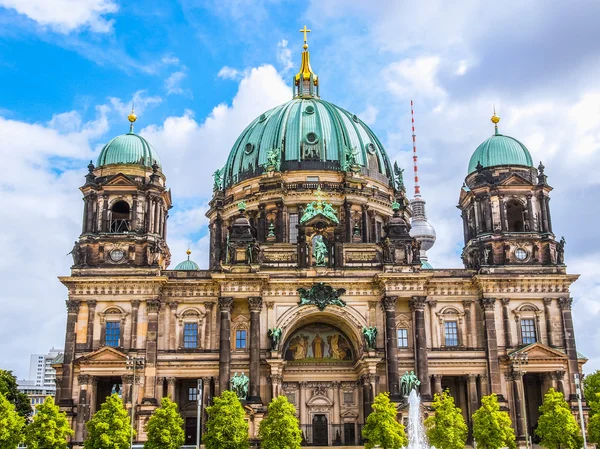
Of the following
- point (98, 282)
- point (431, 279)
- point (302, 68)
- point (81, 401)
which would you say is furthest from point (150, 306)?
point (302, 68)

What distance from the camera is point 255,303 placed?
2383 inches

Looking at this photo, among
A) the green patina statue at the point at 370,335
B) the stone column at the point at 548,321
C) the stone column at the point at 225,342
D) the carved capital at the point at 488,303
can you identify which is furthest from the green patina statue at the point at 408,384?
the stone column at the point at 225,342

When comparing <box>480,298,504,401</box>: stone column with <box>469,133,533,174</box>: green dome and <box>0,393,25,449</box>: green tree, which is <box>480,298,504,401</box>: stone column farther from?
<box>0,393,25,449</box>: green tree

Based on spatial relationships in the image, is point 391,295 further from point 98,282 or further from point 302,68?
point 302,68

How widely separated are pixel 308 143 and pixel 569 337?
29.8 metres

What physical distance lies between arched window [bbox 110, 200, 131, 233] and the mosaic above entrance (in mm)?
16772

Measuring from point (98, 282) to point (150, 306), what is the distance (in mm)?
4490

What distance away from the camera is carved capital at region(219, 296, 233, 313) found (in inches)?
2379

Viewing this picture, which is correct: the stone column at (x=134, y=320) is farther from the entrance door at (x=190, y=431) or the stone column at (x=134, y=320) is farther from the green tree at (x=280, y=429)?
the green tree at (x=280, y=429)

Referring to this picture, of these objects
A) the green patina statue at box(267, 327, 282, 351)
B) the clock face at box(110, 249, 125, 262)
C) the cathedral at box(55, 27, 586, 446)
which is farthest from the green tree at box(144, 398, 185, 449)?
the clock face at box(110, 249, 125, 262)

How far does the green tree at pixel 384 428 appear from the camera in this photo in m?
51.6

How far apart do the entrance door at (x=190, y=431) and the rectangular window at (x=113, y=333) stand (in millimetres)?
8370

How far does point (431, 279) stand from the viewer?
62.7 m

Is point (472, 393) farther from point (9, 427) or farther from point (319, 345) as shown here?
point (9, 427)
